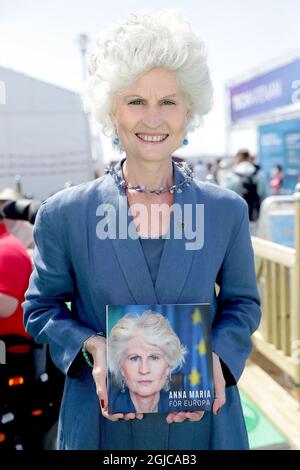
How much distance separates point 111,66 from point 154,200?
299 mm

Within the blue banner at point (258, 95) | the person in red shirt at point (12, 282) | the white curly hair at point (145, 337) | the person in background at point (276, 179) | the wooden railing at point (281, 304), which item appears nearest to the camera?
the white curly hair at point (145, 337)

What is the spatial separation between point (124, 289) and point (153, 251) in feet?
0.34

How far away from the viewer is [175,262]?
964 millimetres

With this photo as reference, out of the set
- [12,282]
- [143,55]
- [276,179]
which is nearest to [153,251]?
[143,55]

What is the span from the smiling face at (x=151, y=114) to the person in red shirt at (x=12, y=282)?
80cm

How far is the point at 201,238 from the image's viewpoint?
0.99 meters

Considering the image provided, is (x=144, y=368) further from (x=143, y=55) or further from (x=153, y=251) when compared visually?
(x=143, y=55)

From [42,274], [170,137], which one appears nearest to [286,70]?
[170,137]

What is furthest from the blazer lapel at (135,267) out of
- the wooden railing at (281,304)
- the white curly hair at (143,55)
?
the wooden railing at (281,304)

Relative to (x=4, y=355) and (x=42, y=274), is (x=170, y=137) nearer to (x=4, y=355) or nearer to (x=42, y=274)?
(x=42, y=274)

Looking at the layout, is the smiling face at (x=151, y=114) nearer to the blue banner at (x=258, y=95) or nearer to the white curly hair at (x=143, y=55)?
the white curly hair at (x=143, y=55)

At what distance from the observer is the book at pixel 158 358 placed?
0.88m
